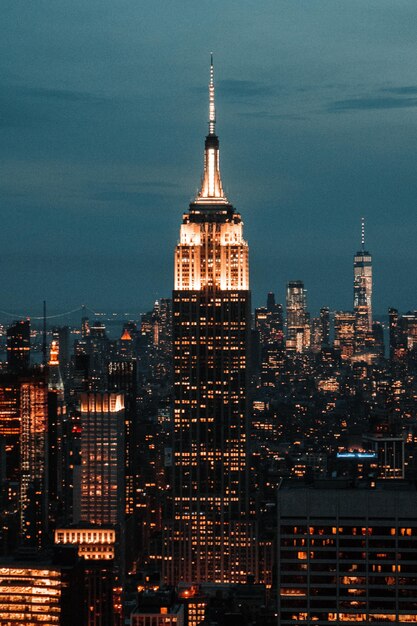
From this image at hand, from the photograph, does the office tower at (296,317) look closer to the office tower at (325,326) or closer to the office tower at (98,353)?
the office tower at (325,326)

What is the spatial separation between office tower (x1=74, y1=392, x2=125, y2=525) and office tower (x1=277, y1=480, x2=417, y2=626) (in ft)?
143

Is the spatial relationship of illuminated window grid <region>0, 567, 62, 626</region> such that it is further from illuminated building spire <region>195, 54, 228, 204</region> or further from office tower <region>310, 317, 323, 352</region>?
office tower <region>310, 317, 323, 352</region>

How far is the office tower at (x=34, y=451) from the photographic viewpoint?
70.8 m

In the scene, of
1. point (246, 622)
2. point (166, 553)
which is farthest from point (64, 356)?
point (246, 622)

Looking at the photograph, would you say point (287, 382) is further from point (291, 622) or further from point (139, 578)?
point (291, 622)

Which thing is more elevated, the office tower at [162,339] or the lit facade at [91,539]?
the office tower at [162,339]

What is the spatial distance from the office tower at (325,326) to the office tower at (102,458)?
40526 millimetres

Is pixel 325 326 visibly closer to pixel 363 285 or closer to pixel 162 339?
pixel 363 285

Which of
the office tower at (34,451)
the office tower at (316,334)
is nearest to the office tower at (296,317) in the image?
the office tower at (316,334)

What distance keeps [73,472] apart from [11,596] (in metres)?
32.5

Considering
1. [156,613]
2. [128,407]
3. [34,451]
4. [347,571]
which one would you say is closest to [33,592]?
[156,613]

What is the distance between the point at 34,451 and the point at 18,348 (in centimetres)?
975

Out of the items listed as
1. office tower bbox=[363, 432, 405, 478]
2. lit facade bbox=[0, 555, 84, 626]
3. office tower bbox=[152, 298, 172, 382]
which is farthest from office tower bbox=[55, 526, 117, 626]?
office tower bbox=[152, 298, 172, 382]

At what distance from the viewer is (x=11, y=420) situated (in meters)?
82.2
